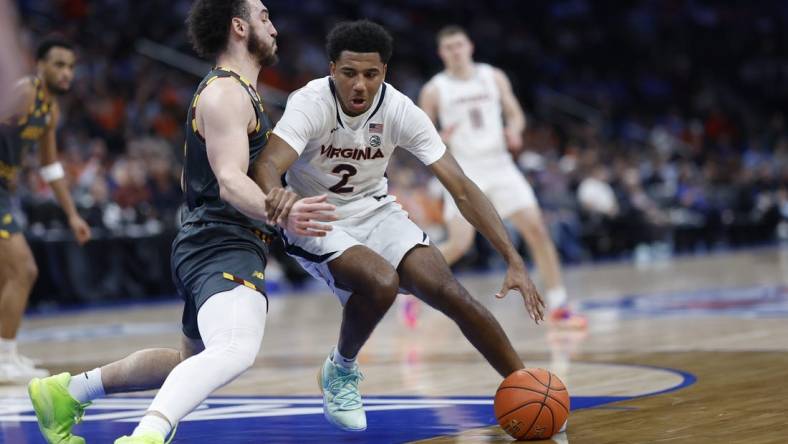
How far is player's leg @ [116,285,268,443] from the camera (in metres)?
4.54

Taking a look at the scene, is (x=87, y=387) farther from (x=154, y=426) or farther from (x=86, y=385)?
(x=154, y=426)

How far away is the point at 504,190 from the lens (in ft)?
34.5

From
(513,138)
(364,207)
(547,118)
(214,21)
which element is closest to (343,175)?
(364,207)

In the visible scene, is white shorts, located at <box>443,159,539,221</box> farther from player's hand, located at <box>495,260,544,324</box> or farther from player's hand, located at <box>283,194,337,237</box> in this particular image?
player's hand, located at <box>283,194,337,237</box>

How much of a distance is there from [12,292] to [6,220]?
0.44 meters

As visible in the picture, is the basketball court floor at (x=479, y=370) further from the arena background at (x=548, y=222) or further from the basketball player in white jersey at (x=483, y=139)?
the basketball player in white jersey at (x=483, y=139)

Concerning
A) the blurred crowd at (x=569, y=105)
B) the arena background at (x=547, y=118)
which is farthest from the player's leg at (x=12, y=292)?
the blurred crowd at (x=569, y=105)

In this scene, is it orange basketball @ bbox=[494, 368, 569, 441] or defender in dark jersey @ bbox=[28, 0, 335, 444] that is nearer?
defender in dark jersey @ bbox=[28, 0, 335, 444]

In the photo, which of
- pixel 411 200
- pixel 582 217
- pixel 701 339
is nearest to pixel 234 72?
pixel 701 339

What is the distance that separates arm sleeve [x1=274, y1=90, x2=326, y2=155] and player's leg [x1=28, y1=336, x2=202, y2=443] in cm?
91

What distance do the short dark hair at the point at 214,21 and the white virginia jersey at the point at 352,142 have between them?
0.43 metres

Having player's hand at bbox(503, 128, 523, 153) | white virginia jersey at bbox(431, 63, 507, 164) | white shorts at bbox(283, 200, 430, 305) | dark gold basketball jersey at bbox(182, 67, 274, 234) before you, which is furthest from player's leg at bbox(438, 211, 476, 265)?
dark gold basketball jersey at bbox(182, 67, 274, 234)

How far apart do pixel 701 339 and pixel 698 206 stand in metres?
14.9

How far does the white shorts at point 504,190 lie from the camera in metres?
10.4
